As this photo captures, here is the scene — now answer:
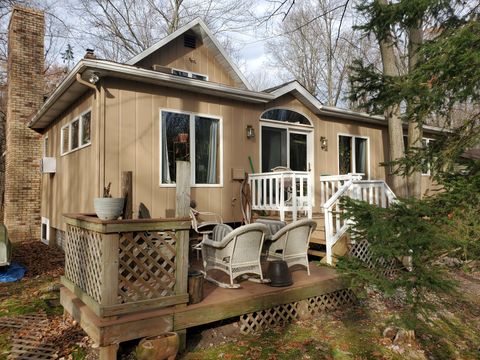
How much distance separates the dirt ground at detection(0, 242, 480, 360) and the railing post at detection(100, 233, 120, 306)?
755 millimetres

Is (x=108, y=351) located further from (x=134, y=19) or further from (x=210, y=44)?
(x=134, y=19)

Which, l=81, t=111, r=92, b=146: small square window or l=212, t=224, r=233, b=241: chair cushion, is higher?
l=81, t=111, r=92, b=146: small square window

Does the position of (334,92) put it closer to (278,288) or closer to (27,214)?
(27,214)

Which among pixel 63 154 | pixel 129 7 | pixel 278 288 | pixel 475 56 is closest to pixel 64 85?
pixel 63 154

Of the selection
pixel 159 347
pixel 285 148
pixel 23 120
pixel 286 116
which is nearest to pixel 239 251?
pixel 159 347

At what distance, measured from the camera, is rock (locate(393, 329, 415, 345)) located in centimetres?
403

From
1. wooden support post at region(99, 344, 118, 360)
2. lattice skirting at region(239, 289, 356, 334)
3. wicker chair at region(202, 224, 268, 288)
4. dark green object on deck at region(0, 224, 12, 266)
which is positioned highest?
wicker chair at region(202, 224, 268, 288)

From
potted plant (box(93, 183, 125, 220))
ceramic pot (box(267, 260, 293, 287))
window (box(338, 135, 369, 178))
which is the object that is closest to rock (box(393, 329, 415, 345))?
ceramic pot (box(267, 260, 293, 287))

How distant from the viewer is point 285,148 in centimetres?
880

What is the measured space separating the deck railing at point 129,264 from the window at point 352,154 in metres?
7.12

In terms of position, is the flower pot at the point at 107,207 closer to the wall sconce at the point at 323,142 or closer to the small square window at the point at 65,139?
the small square window at the point at 65,139

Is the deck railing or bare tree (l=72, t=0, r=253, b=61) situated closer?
the deck railing

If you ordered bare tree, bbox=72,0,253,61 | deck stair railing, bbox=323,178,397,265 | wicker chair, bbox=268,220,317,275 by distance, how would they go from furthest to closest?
bare tree, bbox=72,0,253,61
deck stair railing, bbox=323,178,397,265
wicker chair, bbox=268,220,317,275

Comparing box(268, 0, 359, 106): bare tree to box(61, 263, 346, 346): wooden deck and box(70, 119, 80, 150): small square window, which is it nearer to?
box(70, 119, 80, 150): small square window
